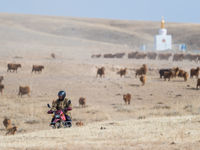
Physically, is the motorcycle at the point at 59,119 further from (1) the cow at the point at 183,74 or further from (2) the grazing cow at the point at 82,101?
(1) the cow at the point at 183,74

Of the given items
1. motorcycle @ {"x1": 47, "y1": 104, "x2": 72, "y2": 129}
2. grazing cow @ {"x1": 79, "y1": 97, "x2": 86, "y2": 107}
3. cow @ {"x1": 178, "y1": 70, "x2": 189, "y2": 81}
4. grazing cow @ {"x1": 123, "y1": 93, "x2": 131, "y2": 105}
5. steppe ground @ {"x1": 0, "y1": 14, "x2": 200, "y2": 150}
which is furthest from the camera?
cow @ {"x1": 178, "y1": 70, "x2": 189, "y2": 81}

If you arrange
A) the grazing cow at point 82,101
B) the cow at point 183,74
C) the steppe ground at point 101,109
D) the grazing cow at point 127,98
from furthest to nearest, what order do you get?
1. the cow at point 183,74
2. the grazing cow at point 127,98
3. the grazing cow at point 82,101
4. the steppe ground at point 101,109

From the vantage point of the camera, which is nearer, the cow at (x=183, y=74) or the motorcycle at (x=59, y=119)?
the motorcycle at (x=59, y=119)

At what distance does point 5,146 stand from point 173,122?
4.92m

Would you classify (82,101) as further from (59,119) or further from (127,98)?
(59,119)

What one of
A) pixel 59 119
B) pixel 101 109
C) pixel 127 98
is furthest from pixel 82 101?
pixel 59 119

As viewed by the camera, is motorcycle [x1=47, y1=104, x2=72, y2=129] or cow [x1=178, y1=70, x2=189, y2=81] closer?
motorcycle [x1=47, y1=104, x2=72, y2=129]

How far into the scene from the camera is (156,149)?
938cm

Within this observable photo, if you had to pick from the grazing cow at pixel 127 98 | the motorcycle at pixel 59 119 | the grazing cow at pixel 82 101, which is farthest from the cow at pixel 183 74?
the motorcycle at pixel 59 119

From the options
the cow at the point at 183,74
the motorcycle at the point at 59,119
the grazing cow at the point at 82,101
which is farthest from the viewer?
the cow at the point at 183,74

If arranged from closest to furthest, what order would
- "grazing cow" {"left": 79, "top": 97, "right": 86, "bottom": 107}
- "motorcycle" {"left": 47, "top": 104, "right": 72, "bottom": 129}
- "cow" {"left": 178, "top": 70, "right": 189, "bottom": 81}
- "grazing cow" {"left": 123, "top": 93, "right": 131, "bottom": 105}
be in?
"motorcycle" {"left": 47, "top": 104, "right": 72, "bottom": 129}, "grazing cow" {"left": 79, "top": 97, "right": 86, "bottom": 107}, "grazing cow" {"left": 123, "top": 93, "right": 131, "bottom": 105}, "cow" {"left": 178, "top": 70, "right": 189, "bottom": 81}

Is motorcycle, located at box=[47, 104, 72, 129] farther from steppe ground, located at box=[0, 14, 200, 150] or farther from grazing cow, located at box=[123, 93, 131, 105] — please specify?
grazing cow, located at box=[123, 93, 131, 105]

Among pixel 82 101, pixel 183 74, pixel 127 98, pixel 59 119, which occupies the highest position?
pixel 183 74

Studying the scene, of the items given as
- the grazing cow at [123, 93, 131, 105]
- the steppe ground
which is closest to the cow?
the steppe ground
